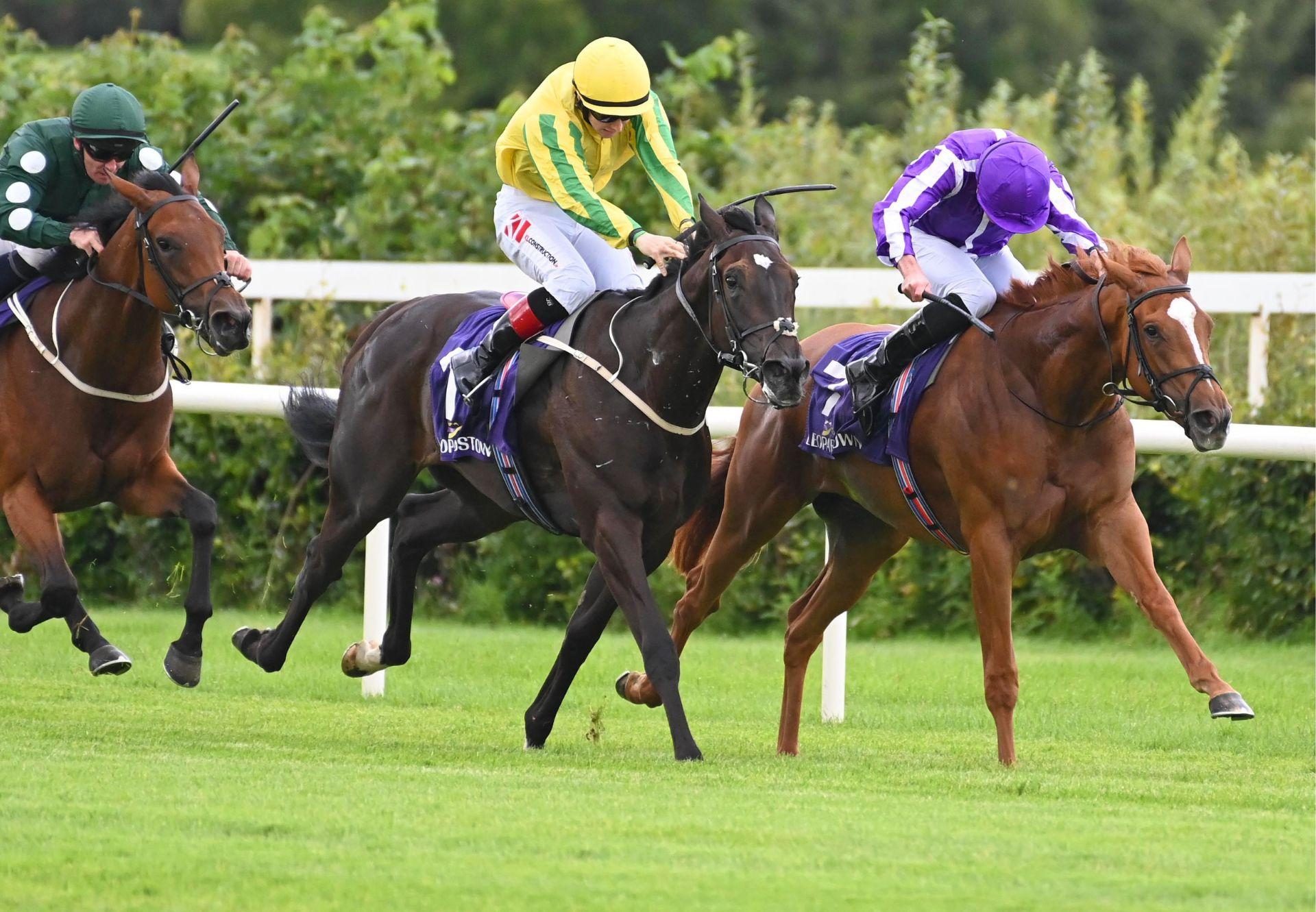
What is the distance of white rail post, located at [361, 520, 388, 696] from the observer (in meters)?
8.28

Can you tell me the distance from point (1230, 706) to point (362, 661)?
3.14 m

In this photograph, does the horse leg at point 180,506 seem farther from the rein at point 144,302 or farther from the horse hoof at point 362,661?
the horse hoof at point 362,661

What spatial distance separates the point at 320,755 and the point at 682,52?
3054 centimetres

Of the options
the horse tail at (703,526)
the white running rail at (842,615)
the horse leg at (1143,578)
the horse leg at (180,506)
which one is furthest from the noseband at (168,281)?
the horse leg at (1143,578)

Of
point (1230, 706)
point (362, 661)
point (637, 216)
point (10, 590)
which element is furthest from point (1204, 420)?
point (637, 216)

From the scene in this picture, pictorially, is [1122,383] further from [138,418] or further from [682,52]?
[682,52]

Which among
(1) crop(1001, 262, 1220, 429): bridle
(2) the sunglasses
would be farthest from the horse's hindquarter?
(1) crop(1001, 262, 1220, 429): bridle

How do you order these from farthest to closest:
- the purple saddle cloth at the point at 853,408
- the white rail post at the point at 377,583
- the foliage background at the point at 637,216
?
the foliage background at the point at 637,216
the white rail post at the point at 377,583
the purple saddle cloth at the point at 853,408

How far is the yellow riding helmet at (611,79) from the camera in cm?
692

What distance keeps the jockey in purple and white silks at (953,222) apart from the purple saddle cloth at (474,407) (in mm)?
1131

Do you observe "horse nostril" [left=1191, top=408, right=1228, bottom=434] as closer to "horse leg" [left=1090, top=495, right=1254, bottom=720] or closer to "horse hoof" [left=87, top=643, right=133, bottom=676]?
"horse leg" [left=1090, top=495, right=1254, bottom=720]

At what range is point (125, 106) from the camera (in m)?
7.68

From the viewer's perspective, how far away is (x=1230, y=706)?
20.4 ft

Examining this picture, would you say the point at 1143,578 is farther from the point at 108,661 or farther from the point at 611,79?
the point at 108,661
